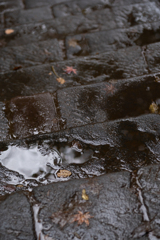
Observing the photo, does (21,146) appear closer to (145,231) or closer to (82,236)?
(82,236)

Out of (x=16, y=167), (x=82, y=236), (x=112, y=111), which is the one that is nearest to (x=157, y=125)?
(x=112, y=111)

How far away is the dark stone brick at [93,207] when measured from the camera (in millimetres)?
1429

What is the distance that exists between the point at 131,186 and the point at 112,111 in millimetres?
769

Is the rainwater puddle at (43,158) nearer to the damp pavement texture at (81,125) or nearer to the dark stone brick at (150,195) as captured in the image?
the damp pavement texture at (81,125)

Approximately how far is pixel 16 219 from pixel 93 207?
0.52 metres

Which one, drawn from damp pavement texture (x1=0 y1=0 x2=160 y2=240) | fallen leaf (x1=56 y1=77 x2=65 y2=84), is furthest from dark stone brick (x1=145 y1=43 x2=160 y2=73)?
fallen leaf (x1=56 y1=77 x2=65 y2=84)

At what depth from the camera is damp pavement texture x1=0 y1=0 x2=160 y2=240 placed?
1.48 m

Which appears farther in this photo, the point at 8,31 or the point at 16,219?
the point at 8,31

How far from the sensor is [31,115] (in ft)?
7.01

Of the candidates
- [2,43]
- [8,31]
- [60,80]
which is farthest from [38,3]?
[60,80]

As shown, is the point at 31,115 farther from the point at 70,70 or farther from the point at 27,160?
the point at 70,70

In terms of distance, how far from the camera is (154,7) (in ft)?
10.9

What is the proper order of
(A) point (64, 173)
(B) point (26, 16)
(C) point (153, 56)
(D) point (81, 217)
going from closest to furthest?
(D) point (81, 217), (A) point (64, 173), (C) point (153, 56), (B) point (26, 16)

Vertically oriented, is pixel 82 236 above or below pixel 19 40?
below
